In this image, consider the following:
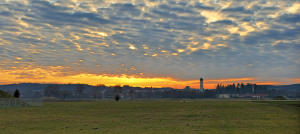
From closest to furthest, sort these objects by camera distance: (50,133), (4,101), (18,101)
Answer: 1. (50,133)
2. (4,101)
3. (18,101)

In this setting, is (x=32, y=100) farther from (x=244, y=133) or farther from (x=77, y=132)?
(x=244, y=133)

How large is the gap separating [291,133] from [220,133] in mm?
4631

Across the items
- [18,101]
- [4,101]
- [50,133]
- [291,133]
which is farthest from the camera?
[18,101]

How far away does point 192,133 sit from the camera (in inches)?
802

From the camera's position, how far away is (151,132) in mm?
21266

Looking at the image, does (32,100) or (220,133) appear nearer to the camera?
(220,133)

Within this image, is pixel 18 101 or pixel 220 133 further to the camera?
pixel 18 101

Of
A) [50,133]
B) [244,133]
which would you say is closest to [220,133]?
[244,133]

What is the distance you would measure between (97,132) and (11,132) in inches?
250

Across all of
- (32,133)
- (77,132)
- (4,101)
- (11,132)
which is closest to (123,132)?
(77,132)

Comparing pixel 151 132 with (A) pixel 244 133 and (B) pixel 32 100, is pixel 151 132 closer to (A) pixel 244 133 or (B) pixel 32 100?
(A) pixel 244 133

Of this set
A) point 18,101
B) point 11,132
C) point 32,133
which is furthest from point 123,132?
point 18,101

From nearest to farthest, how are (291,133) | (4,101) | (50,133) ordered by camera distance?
(291,133)
(50,133)
(4,101)

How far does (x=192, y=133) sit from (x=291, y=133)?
6544 mm
